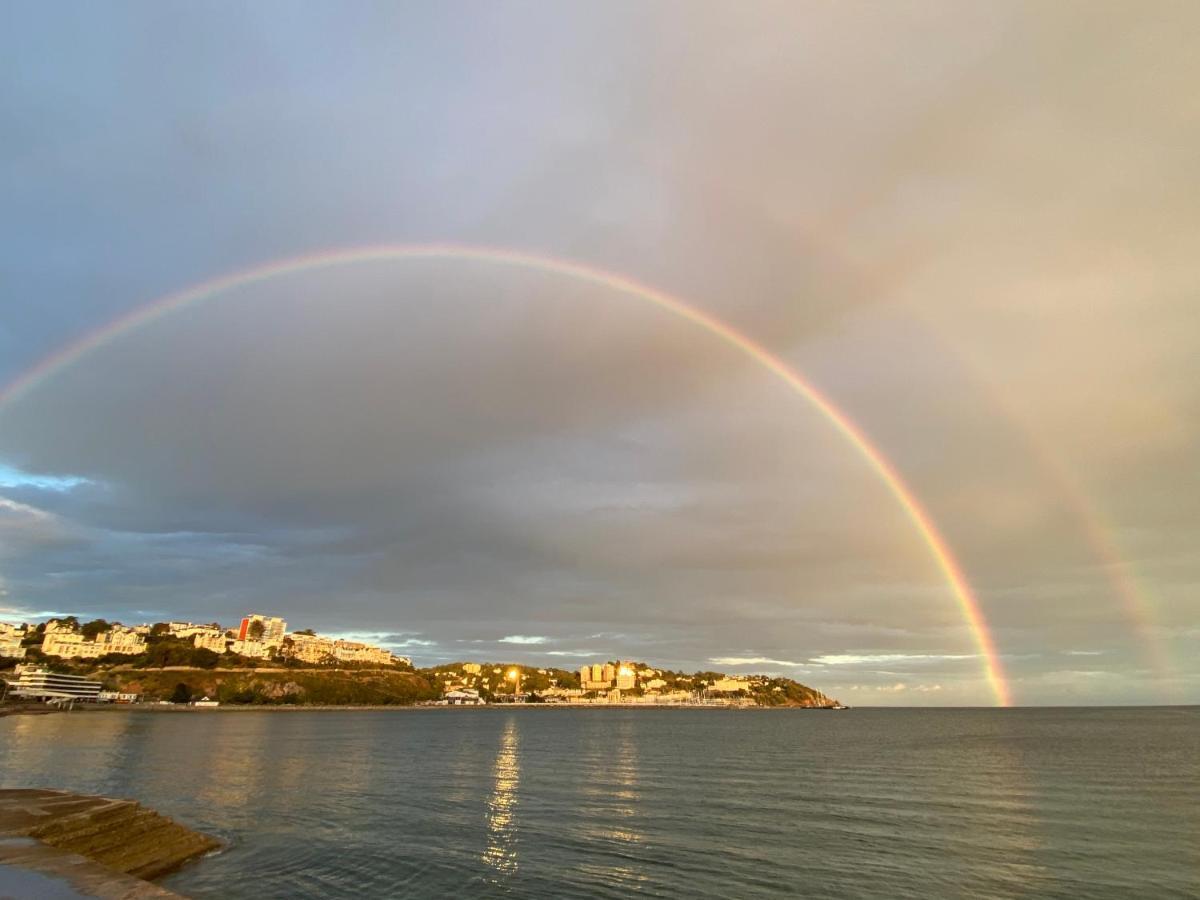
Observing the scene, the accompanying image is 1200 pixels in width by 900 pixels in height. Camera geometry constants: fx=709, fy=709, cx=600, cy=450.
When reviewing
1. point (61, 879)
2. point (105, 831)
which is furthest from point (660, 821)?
point (61, 879)

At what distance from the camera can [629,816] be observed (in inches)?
1788

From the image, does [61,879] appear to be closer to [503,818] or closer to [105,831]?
A: [105,831]

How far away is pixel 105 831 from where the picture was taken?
30.0m

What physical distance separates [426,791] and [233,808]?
15.6 meters

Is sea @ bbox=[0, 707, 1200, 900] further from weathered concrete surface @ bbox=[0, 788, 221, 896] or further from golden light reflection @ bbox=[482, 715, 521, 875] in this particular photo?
weathered concrete surface @ bbox=[0, 788, 221, 896]

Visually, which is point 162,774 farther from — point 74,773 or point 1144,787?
point 1144,787

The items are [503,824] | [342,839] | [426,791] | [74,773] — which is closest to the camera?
[342,839]

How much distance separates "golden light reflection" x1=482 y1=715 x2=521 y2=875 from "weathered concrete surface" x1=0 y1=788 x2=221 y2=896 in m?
13.8

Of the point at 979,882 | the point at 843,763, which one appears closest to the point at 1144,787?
the point at 843,763

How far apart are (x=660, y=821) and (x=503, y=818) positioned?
9959 millimetres

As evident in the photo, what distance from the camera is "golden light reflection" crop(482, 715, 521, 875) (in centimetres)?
3334

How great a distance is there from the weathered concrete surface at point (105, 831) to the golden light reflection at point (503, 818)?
13.8 m

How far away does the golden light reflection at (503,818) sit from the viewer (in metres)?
33.3

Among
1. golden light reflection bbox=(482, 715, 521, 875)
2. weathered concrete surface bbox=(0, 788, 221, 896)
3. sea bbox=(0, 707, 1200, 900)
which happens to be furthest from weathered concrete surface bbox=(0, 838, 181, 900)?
golden light reflection bbox=(482, 715, 521, 875)
